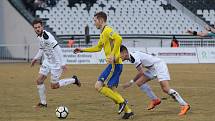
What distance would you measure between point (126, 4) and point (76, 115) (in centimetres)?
4227

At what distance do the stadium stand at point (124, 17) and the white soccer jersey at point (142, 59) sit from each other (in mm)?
37107

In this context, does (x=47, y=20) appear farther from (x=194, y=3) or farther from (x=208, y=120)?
(x=208, y=120)

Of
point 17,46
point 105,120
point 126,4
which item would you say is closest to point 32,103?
Result: point 105,120

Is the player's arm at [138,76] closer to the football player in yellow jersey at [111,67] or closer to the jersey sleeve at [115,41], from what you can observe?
the football player in yellow jersey at [111,67]

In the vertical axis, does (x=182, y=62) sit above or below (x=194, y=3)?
below

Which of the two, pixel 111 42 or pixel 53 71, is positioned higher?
pixel 111 42

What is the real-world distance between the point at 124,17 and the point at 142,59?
4010cm

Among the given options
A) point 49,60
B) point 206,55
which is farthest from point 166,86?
point 206,55

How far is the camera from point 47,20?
51031 millimetres

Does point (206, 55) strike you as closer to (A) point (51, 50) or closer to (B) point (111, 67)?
(A) point (51, 50)

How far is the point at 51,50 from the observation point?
1496 centimetres

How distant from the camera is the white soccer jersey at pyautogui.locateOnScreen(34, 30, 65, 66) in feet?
48.8

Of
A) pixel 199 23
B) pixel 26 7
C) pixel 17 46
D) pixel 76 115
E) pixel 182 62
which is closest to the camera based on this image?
pixel 76 115

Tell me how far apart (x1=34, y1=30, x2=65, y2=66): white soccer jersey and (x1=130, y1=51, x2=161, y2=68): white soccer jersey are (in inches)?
100
